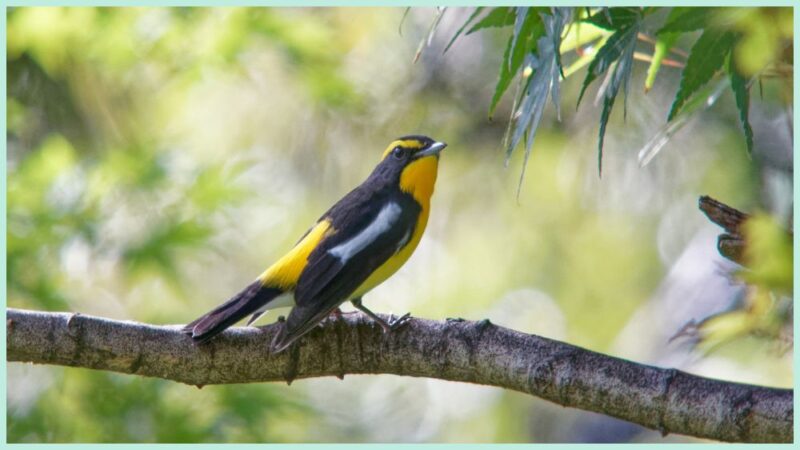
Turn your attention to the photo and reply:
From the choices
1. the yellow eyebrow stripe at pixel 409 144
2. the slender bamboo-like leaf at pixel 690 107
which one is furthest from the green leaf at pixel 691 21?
the yellow eyebrow stripe at pixel 409 144

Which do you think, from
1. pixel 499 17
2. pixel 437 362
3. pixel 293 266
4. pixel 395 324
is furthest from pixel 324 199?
pixel 499 17

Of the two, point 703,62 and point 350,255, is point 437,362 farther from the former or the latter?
point 703,62

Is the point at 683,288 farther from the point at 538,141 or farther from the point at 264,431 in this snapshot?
the point at 264,431

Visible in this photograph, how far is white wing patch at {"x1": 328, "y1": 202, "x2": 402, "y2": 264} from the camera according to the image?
3834mm

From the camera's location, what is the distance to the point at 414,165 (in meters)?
4.41

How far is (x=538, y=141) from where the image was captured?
808 centimetres

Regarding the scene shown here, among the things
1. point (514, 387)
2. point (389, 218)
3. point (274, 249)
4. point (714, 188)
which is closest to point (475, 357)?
point (514, 387)

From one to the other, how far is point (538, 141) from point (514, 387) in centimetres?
509

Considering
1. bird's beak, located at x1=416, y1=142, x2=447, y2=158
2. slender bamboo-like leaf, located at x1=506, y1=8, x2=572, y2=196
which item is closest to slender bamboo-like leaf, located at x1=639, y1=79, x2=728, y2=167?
Answer: slender bamboo-like leaf, located at x1=506, y1=8, x2=572, y2=196

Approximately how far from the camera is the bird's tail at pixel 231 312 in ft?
10.8

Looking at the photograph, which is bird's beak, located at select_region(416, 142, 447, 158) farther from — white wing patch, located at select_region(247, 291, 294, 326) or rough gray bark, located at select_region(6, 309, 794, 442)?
rough gray bark, located at select_region(6, 309, 794, 442)

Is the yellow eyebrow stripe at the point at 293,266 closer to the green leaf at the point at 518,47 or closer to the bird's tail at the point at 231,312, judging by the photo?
the bird's tail at the point at 231,312

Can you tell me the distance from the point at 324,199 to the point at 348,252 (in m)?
5.00

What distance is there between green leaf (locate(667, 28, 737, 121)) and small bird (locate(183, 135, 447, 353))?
47.1 inches
